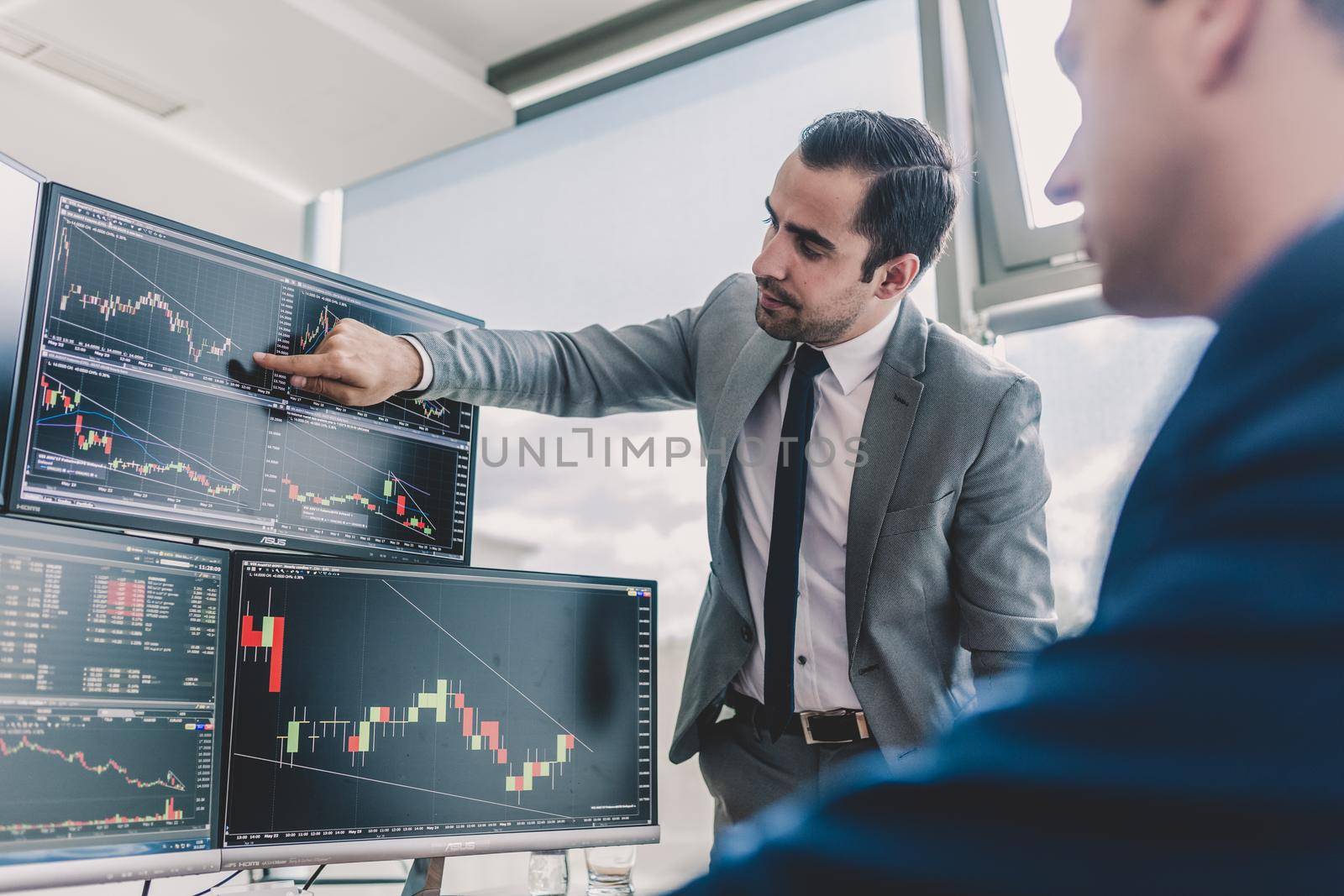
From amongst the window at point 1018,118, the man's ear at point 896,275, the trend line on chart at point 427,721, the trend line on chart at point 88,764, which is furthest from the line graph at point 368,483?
the window at point 1018,118

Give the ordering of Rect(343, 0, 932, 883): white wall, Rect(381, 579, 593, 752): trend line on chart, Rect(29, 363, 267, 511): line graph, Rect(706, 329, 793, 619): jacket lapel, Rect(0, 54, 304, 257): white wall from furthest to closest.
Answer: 1. Rect(0, 54, 304, 257): white wall
2. Rect(343, 0, 932, 883): white wall
3. Rect(706, 329, 793, 619): jacket lapel
4. Rect(381, 579, 593, 752): trend line on chart
5. Rect(29, 363, 267, 511): line graph

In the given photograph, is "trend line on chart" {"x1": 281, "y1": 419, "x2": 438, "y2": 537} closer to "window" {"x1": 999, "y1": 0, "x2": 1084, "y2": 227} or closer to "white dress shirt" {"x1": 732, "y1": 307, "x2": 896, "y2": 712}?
"white dress shirt" {"x1": 732, "y1": 307, "x2": 896, "y2": 712}

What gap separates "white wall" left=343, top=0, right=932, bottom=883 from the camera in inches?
96.1

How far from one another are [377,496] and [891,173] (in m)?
0.96

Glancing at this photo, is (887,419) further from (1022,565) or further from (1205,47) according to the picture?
(1205,47)

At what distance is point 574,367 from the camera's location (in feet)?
5.66

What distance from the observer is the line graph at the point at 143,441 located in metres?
1.17

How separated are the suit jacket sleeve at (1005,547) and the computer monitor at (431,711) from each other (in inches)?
18.3

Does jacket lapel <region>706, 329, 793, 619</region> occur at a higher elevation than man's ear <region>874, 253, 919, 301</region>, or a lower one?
lower

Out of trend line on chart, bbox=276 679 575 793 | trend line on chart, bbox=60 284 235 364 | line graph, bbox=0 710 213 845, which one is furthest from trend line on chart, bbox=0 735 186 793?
trend line on chart, bbox=60 284 235 364

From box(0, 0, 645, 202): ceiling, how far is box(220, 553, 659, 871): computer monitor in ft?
5.60

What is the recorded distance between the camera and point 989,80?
2.39 meters

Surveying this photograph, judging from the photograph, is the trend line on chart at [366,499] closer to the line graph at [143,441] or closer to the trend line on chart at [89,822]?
the line graph at [143,441]

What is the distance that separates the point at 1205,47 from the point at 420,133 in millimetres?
2844
